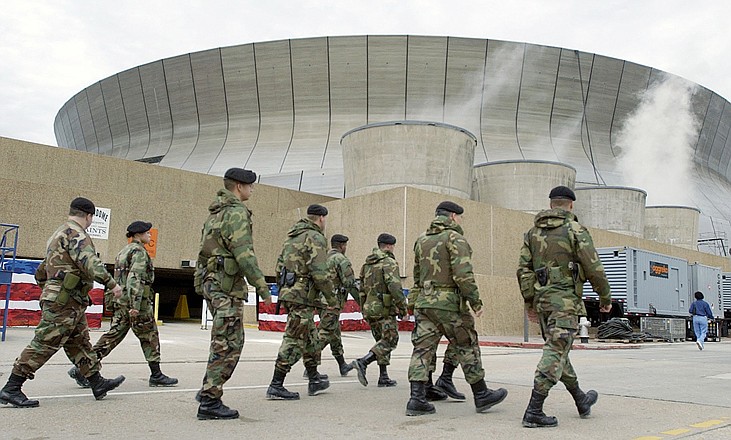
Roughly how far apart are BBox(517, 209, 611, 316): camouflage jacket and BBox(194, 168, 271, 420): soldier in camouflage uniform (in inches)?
82.9

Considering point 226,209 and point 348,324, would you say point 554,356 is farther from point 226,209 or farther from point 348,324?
point 348,324

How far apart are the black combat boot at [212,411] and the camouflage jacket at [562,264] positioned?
2.46m

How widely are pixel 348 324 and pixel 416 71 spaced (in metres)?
26.2

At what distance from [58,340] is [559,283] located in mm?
3966

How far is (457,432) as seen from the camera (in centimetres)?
429

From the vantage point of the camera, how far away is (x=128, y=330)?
6250 millimetres

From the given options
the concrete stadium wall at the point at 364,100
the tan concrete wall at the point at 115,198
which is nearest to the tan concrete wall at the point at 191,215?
the tan concrete wall at the point at 115,198

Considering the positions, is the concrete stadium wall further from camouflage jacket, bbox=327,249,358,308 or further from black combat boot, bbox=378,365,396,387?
black combat boot, bbox=378,365,396,387

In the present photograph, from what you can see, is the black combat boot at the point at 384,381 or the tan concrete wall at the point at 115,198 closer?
the black combat boot at the point at 384,381

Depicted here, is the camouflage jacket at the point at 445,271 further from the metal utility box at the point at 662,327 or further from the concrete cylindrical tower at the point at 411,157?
the concrete cylindrical tower at the point at 411,157

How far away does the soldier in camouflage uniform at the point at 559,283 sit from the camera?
4.70 m

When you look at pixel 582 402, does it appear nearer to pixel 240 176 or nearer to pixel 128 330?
pixel 240 176

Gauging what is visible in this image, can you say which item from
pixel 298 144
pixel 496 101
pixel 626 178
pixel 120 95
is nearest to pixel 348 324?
pixel 298 144

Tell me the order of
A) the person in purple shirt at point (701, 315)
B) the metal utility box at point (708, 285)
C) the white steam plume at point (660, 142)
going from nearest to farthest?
the person in purple shirt at point (701, 315)
the metal utility box at point (708, 285)
the white steam plume at point (660, 142)
